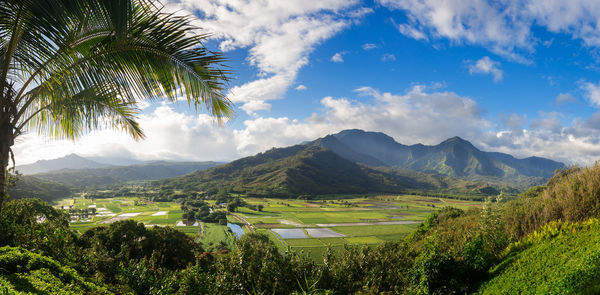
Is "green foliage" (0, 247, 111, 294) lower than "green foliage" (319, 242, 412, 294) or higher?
higher

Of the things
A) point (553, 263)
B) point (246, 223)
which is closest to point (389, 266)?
point (553, 263)

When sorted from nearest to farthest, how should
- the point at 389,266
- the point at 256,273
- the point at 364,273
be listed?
the point at 256,273
the point at 364,273
the point at 389,266

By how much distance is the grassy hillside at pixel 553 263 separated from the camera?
4348 millimetres

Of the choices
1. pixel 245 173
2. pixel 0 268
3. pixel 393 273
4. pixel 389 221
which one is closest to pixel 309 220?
pixel 389 221

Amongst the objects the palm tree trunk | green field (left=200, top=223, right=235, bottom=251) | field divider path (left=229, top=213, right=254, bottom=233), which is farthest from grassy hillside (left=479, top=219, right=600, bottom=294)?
field divider path (left=229, top=213, right=254, bottom=233)

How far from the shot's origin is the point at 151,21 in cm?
404

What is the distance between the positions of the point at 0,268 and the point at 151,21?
16.1 feet

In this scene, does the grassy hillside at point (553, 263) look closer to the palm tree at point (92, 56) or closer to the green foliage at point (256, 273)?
the green foliage at point (256, 273)

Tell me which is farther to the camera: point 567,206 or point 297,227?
point 297,227

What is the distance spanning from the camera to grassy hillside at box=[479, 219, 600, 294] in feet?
14.3

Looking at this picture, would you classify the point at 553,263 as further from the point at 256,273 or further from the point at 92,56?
the point at 92,56

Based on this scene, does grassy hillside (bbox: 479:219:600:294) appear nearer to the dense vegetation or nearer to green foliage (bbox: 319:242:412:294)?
the dense vegetation

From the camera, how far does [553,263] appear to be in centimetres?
525

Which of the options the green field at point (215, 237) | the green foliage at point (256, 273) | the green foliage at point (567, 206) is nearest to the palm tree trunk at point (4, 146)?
the green foliage at point (256, 273)
